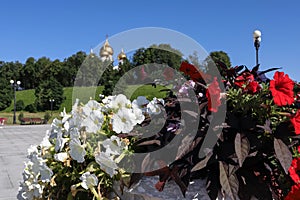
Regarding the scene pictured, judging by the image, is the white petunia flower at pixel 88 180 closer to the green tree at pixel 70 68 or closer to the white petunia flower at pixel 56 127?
the white petunia flower at pixel 56 127

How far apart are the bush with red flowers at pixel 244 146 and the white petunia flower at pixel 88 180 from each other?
162mm

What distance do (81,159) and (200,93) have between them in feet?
1.93

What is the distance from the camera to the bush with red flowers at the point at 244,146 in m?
1.18

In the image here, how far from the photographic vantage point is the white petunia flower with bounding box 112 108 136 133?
135 centimetres

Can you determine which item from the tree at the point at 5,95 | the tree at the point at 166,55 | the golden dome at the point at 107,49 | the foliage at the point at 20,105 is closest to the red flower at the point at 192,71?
the tree at the point at 166,55

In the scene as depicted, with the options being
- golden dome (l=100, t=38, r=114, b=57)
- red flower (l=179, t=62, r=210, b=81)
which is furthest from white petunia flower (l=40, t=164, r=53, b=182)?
red flower (l=179, t=62, r=210, b=81)

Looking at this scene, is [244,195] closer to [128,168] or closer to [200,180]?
[200,180]

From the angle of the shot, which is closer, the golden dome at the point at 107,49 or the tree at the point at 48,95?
the golden dome at the point at 107,49

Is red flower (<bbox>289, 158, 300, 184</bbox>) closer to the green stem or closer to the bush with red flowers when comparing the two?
the bush with red flowers

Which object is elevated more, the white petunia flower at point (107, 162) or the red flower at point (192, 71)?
the red flower at point (192, 71)

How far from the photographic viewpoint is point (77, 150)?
1.35 meters

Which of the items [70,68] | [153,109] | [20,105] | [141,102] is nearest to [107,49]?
[141,102]

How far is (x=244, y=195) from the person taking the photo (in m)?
1.21

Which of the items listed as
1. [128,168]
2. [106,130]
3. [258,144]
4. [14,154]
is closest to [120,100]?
[106,130]
